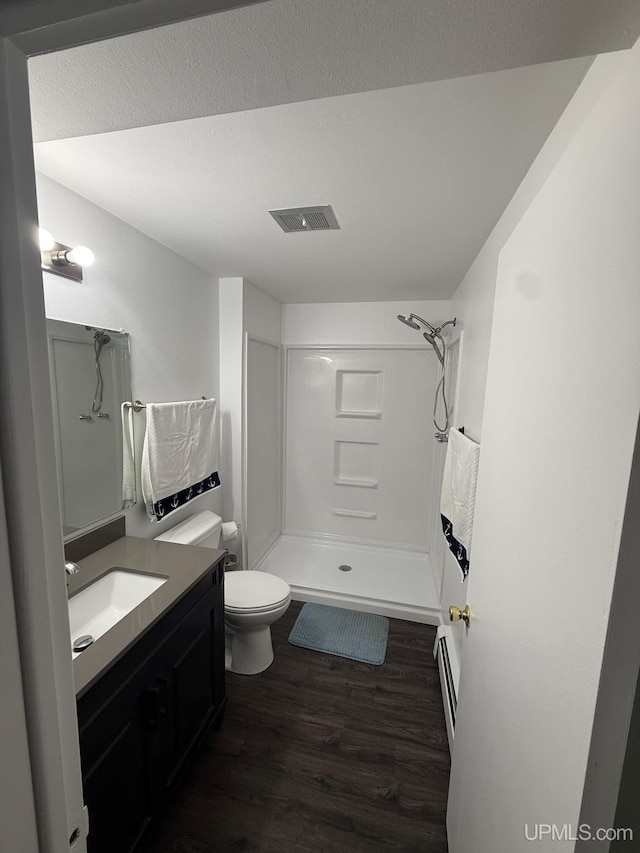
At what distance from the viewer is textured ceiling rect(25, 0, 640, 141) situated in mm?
486

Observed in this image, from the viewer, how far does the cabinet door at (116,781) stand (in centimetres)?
89

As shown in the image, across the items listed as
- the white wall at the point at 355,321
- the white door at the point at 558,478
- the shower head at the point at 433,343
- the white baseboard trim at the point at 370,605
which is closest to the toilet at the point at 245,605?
the white baseboard trim at the point at 370,605

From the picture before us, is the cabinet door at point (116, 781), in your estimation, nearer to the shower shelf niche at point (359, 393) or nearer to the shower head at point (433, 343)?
the shower shelf niche at point (359, 393)

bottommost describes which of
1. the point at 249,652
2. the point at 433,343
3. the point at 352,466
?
the point at 249,652

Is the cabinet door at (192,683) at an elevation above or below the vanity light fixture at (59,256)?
below

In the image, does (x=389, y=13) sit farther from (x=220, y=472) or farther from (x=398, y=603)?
→ (x=398, y=603)

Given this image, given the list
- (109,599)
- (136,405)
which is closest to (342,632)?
(109,599)

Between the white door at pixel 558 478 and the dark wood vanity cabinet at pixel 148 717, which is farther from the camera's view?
the dark wood vanity cabinet at pixel 148 717

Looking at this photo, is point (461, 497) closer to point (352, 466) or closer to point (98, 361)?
point (98, 361)

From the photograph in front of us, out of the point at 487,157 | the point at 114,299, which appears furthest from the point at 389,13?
the point at 114,299

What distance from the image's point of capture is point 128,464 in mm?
1637

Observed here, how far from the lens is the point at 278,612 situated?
1838 mm

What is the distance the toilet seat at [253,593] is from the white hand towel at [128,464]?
0.71m

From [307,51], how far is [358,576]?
2.84m
